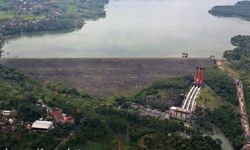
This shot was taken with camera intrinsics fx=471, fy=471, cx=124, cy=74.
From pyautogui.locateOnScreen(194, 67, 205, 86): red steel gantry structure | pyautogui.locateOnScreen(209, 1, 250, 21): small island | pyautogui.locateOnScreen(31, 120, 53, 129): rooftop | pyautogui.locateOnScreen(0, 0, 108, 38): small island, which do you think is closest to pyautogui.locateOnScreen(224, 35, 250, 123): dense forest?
pyautogui.locateOnScreen(194, 67, 205, 86): red steel gantry structure

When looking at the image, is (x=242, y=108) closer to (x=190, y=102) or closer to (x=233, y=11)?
(x=190, y=102)

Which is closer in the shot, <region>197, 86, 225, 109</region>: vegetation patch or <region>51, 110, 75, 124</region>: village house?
<region>51, 110, 75, 124</region>: village house

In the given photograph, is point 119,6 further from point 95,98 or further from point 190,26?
point 95,98

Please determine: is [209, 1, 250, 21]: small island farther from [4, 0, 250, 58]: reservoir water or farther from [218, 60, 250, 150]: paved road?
[218, 60, 250, 150]: paved road

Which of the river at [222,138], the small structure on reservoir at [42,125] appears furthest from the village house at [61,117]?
the river at [222,138]

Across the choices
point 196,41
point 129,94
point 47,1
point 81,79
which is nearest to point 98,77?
point 81,79

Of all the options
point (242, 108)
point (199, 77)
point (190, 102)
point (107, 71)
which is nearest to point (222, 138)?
point (242, 108)
